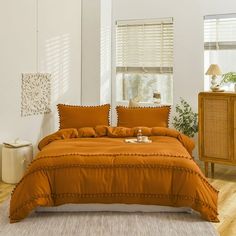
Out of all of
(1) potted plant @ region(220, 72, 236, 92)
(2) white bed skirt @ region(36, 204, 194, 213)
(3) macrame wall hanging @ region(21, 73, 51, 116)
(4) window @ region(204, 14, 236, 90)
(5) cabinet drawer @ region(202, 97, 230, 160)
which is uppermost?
(4) window @ region(204, 14, 236, 90)

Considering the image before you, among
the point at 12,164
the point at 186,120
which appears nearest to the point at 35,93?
the point at 12,164

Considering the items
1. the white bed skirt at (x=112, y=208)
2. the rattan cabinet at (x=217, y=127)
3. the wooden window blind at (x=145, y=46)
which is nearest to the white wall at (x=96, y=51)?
the wooden window blind at (x=145, y=46)

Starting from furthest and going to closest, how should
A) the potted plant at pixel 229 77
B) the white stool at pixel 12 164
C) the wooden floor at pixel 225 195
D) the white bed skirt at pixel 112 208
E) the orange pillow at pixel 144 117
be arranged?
the potted plant at pixel 229 77, the orange pillow at pixel 144 117, the white stool at pixel 12 164, the white bed skirt at pixel 112 208, the wooden floor at pixel 225 195

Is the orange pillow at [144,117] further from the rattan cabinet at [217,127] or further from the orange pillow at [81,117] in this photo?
the rattan cabinet at [217,127]

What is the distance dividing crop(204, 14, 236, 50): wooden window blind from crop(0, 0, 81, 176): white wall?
2013mm

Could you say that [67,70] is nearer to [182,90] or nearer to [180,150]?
[182,90]

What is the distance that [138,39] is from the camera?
6.64 meters

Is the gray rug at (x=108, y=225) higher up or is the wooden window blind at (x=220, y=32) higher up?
the wooden window blind at (x=220, y=32)

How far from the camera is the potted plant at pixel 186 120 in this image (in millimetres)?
6016

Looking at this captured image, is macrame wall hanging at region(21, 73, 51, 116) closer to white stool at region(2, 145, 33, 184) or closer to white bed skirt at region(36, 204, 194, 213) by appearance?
white stool at region(2, 145, 33, 184)

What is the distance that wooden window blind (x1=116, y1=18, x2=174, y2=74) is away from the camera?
253 inches

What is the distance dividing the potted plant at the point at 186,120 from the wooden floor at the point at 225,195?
0.65m

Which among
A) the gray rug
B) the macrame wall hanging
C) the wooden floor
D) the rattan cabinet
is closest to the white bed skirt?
the gray rug

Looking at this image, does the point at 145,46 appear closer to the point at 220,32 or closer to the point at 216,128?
the point at 220,32
